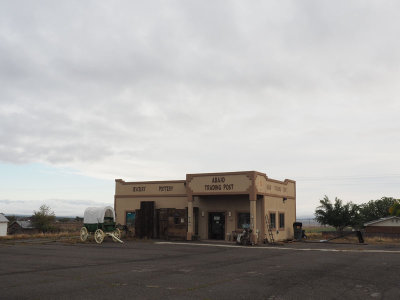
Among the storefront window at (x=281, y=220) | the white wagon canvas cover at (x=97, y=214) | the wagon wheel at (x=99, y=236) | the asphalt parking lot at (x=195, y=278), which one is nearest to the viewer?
the asphalt parking lot at (x=195, y=278)

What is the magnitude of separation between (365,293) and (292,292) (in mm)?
1956

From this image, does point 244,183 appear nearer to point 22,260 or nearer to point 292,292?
point 22,260

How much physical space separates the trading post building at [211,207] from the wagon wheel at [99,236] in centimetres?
634

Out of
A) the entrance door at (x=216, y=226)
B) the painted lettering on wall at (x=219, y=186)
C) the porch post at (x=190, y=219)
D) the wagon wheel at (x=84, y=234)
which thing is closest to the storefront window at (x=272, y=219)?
the entrance door at (x=216, y=226)

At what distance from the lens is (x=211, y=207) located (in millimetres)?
33562

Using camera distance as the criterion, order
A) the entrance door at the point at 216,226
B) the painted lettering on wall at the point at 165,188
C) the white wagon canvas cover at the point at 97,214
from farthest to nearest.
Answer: the painted lettering on wall at the point at 165,188
the entrance door at the point at 216,226
the white wagon canvas cover at the point at 97,214

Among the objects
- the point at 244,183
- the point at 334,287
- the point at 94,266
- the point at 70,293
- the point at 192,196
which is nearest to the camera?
the point at 70,293

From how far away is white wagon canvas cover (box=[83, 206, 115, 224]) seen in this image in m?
30.1

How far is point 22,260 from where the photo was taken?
17.3 m

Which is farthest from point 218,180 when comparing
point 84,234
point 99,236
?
point 84,234

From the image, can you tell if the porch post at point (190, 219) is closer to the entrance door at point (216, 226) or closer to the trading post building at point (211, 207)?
the trading post building at point (211, 207)

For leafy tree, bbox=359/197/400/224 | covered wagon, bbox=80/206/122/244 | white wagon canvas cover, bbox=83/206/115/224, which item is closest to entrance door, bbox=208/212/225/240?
covered wagon, bbox=80/206/122/244

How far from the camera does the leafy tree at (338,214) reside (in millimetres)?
44062

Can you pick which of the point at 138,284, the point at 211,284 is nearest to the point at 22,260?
the point at 138,284
